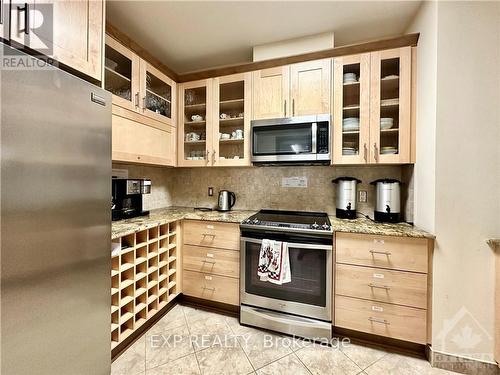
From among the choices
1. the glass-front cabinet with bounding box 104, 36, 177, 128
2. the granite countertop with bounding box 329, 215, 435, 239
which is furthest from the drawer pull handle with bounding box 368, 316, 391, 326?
the glass-front cabinet with bounding box 104, 36, 177, 128

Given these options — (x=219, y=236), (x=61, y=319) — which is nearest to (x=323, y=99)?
(x=219, y=236)

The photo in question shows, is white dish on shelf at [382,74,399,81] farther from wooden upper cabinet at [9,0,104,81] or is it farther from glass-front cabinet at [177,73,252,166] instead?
wooden upper cabinet at [9,0,104,81]

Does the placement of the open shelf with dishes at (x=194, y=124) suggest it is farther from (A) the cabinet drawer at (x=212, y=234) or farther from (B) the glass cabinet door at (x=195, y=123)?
(A) the cabinet drawer at (x=212, y=234)

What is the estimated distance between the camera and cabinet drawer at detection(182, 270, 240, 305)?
75.8 inches

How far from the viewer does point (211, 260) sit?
1995mm

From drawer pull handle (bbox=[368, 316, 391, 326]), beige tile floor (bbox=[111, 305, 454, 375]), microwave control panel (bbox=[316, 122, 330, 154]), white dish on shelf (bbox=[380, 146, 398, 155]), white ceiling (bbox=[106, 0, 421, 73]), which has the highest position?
white ceiling (bbox=[106, 0, 421, 73])

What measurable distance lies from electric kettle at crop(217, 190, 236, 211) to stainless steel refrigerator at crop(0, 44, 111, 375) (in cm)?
140

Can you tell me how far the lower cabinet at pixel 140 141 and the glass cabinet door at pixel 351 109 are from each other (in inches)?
63.4

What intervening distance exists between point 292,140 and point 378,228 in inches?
38.8

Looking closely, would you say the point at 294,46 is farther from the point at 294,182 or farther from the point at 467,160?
the point at 467,160

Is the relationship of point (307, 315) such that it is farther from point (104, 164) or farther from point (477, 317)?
point (104, 164)

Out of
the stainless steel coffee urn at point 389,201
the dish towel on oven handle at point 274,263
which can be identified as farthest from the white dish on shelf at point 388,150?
the dish towel on oven handle at point 274,263

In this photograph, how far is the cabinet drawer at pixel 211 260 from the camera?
1925 mm

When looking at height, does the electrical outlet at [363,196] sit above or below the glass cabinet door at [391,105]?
below
